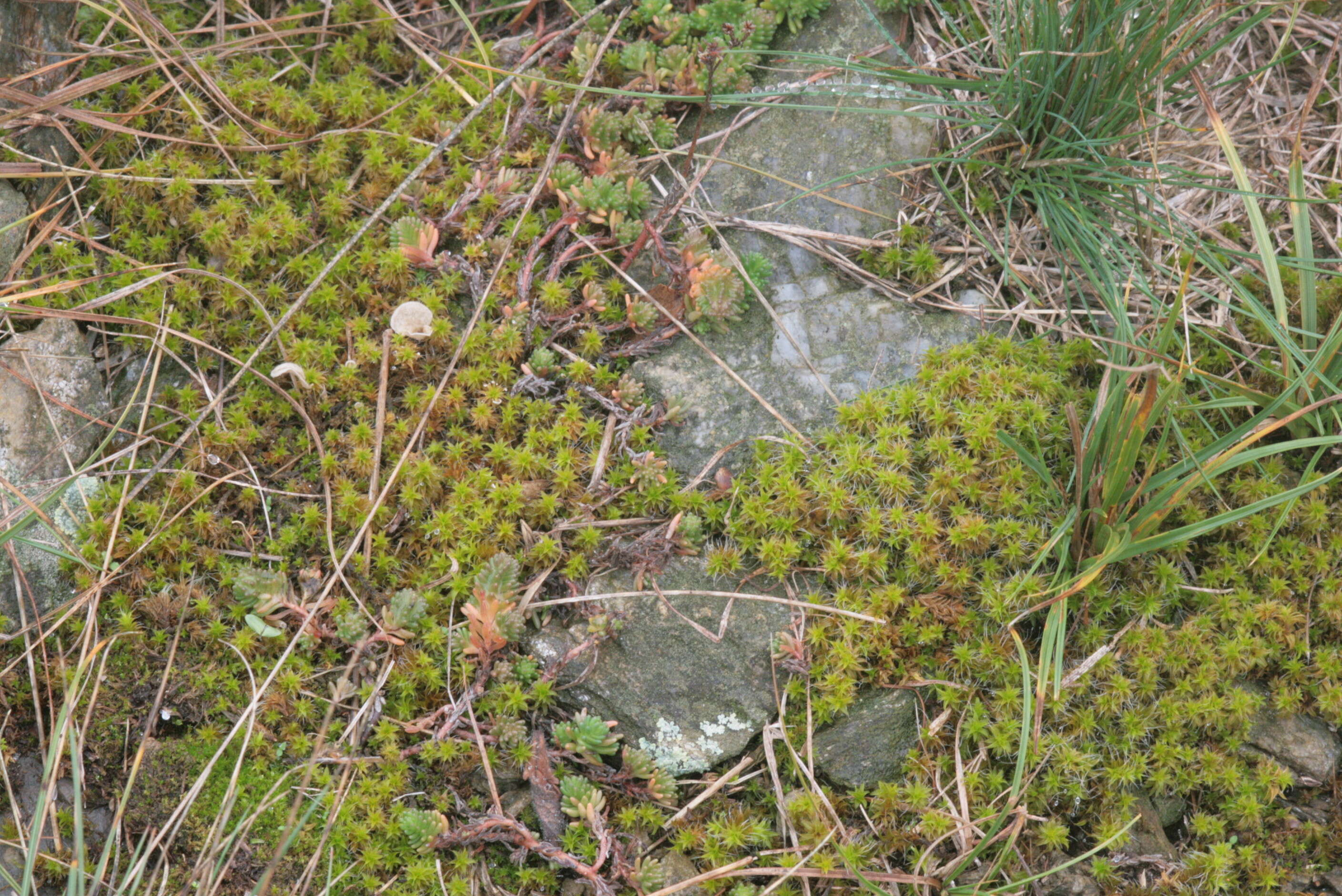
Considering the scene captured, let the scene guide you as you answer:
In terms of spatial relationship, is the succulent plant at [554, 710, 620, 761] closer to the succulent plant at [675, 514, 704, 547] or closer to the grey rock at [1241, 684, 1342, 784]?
the succulent plant at [675, 514, 704, 547]

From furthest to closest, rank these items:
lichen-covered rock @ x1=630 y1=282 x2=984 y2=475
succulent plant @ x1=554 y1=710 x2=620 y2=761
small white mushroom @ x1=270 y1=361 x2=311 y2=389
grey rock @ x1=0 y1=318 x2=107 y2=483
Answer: lichen-covered rock @ x1=630 y1=282 x2=984 y2=475 < small white mushroom @ x1=270 y1=361 x2=311 y2=389 < grey rock @ x1=0 y1=318 x2=107 y2=483 < succulent plant @ x1=554 y1=710 x2=620 y2=761

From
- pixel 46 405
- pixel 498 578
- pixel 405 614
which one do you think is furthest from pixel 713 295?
pixel 46 405

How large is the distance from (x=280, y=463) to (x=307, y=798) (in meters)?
1.41

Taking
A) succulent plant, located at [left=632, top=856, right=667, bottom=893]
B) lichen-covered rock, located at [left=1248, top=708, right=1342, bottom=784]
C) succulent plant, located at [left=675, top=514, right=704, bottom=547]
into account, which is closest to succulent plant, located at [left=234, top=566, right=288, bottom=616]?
succulent plant, located at [left=675, top=514, right=704, bottom=547]

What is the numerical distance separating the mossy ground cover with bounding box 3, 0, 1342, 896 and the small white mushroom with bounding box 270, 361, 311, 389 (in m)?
0.03

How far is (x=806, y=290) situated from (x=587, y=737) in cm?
224

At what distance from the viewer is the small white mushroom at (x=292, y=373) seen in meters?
3.80

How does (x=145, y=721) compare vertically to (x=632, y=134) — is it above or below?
below

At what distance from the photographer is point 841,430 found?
3846 millimetres

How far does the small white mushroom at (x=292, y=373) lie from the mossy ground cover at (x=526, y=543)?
3 centimetres

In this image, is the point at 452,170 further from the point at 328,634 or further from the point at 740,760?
the point at 740,760

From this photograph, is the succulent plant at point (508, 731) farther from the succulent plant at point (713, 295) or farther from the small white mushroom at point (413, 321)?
the succulent plant at point (713, 295)

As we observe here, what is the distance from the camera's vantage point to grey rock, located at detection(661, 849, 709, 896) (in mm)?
3109

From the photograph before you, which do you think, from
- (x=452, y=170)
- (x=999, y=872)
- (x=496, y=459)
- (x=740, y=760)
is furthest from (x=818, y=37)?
(x=999, y=872)
